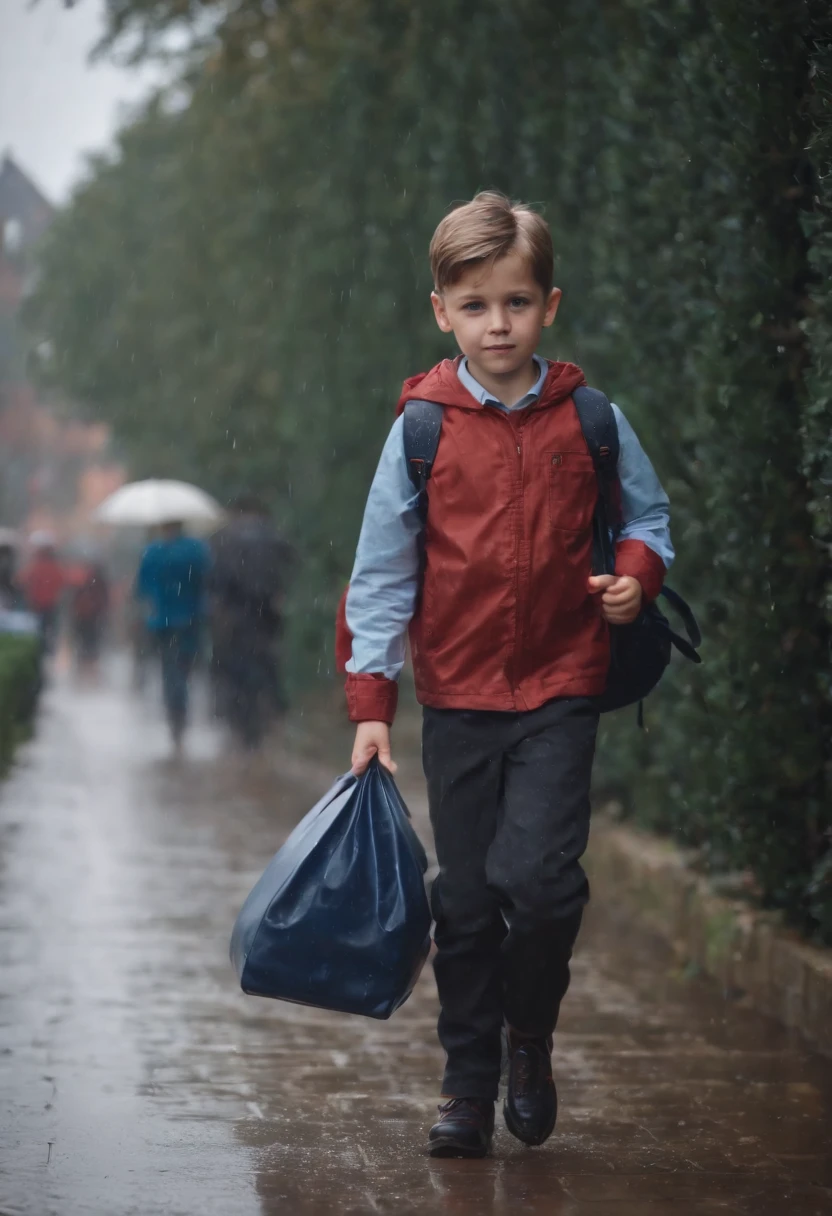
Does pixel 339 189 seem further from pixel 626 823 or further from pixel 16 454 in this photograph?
pixel 16 454

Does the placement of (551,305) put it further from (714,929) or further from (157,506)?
(157,506)

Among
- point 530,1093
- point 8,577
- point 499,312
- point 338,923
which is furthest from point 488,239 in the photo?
point 8,577

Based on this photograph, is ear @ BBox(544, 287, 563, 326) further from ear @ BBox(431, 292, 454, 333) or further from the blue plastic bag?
the blue plastic bag

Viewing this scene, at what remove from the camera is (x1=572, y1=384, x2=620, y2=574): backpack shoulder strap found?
14.3 feet

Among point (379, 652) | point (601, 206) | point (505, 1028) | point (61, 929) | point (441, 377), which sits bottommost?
point (61, 929)

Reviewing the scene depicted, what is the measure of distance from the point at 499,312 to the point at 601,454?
37 cm

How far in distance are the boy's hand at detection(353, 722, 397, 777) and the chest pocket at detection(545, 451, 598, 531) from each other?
0.57 m

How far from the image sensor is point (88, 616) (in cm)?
3638

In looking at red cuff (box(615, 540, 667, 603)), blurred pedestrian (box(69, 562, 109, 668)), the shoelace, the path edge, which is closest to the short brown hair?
red cuff (box(615, 540, 667, 603))

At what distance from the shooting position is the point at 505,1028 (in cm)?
455

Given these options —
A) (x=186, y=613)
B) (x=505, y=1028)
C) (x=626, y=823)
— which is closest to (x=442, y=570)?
(x=505, y=1028)

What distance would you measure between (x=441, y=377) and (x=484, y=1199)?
1.71 metres

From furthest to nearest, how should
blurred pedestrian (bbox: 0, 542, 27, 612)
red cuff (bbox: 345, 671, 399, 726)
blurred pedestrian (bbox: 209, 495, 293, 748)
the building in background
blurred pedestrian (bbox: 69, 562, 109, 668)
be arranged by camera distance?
the building in background → blurred pedestrian (bbox: 69, 562, 109, 668) → blurred pedestrian (bbox: 0, 542, 27, 612) → blurred pedestrian (bbox: 209, 495, 293, 748) → red cuff (bbox: 345, 671, 399, 726)

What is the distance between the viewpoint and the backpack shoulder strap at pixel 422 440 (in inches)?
170
